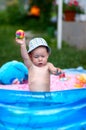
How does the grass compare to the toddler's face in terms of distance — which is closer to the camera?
the toddler's face

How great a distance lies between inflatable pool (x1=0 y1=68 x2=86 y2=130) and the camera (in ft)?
10.5

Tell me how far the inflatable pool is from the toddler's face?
17.4 inches

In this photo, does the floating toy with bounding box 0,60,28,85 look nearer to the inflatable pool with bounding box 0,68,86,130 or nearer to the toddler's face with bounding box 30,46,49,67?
the toddler's face with bounding box 30,46,49,67

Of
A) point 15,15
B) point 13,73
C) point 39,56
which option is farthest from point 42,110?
point 15,15

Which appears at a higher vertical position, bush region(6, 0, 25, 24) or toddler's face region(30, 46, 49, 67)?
toddler's face region(30, 46, 49, 67)

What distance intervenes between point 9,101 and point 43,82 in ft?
1.62

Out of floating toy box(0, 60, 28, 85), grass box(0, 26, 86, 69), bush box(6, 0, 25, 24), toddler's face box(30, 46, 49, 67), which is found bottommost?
bush box(6, 0, 25, 24)

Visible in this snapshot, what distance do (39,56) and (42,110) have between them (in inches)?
21.4

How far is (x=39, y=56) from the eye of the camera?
11.8 ft

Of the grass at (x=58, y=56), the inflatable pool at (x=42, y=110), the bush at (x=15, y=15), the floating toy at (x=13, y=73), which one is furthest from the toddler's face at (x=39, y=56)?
the bush at (x=15, y=15)

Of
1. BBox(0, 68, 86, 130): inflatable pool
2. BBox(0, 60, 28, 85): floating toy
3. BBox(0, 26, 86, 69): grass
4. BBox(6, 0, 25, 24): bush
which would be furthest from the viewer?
BBox(6, 0, 25, 24): bush

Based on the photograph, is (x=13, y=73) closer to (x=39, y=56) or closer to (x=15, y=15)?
(x=39, y=56)

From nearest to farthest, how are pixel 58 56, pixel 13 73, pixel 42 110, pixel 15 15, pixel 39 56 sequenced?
pixel 42 110
pixel 39 56
pixel 13 73
pixel 58 56
pixel 15 15

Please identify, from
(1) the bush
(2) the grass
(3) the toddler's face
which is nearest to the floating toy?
(3) the toddler's face
